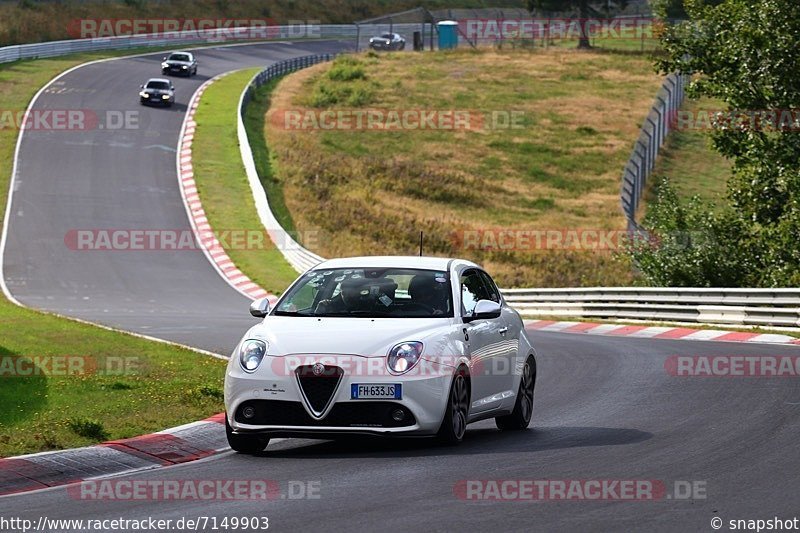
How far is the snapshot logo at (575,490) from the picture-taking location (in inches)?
342

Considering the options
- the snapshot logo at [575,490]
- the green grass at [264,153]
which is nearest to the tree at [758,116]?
the green grass at [264,153]

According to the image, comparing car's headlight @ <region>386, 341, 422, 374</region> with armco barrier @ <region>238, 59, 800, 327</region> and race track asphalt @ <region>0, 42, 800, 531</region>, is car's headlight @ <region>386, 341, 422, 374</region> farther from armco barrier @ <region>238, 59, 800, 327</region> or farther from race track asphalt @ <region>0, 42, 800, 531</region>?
armco barrier @ <region>238, 59, 800, 327</region>

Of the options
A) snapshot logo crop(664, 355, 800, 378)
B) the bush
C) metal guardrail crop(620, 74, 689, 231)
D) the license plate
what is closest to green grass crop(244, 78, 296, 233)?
metal guardrail crop(620, 74, 689, 231)

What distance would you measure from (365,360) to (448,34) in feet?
279

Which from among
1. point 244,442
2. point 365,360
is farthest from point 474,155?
point 365,360

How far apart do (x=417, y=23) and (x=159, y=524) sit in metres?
91.0

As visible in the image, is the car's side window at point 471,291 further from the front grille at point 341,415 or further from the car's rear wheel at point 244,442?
the car's rear wheel at point 244,442

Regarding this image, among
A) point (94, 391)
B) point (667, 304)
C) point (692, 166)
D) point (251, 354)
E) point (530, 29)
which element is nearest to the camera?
point (251, 354)

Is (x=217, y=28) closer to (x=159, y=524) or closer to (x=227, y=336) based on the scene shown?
(x=227, y=336)

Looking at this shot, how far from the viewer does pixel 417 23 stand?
97.0 metres

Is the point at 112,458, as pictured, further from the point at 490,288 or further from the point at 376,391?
the point at 490,288

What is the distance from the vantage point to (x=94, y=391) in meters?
13.8

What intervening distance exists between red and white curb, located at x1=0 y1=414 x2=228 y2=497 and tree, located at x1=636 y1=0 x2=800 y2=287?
18912mm

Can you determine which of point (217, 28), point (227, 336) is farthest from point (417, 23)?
point (227, 336)
